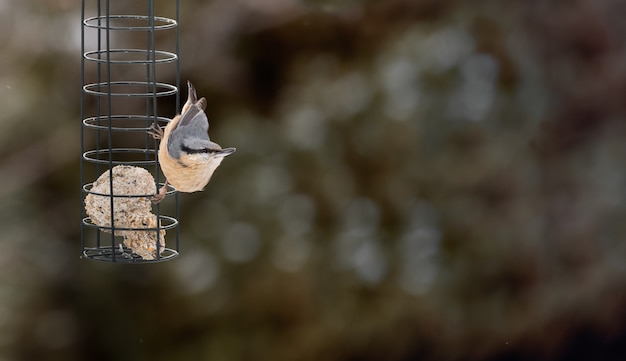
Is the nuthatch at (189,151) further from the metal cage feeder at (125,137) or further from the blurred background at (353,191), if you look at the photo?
the blurred background at (353,191)

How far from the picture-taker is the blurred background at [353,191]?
3848mm

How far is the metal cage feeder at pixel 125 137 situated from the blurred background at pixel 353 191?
0.28ft

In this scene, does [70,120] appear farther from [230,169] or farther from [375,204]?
[375,204]

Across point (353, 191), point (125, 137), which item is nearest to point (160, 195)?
point (125, 137)

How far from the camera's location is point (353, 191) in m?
4.22

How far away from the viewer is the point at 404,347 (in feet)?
14.4

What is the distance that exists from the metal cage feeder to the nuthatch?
159 mm

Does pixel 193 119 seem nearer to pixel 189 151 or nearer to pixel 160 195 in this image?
pixel 189 151

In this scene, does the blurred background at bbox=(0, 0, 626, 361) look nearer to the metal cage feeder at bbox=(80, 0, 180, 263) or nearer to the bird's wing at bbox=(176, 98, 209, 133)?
the metal cage feeder at bbox=(80, 0, 180, 263)

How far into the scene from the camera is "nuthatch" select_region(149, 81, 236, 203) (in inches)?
83.4

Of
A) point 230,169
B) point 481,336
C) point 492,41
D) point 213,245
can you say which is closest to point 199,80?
point 230,169

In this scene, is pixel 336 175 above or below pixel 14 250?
above

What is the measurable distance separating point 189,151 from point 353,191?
2.16m

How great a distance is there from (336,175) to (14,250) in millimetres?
1417
